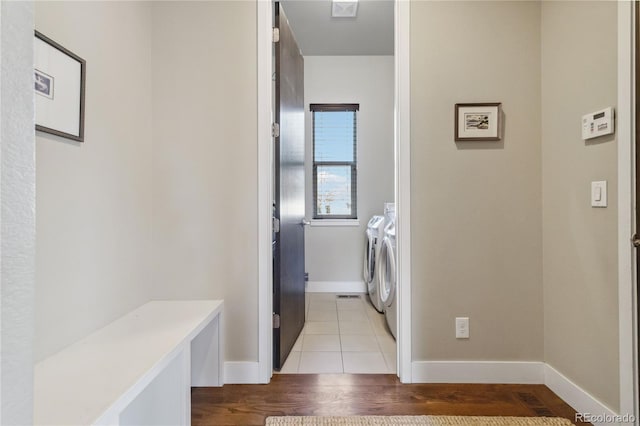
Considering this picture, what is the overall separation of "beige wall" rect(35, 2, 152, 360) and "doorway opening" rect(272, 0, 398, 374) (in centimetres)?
76

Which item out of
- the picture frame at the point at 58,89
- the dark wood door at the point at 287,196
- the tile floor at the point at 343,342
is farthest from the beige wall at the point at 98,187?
the tile floor at the point at 343,342

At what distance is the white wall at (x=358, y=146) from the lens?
13.3 ft

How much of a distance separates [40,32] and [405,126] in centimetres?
168

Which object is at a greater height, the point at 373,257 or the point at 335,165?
the point at 335,165

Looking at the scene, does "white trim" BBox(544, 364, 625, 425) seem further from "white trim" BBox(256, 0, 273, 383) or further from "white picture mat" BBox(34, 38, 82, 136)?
"white picture mat" BBox(34, 38, 82, 136)

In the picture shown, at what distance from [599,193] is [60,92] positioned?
2.31 metres

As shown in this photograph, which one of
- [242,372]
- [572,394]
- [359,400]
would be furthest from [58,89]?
[572,394]

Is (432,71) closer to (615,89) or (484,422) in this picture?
(615,89)

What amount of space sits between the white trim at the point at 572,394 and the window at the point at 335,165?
8.47 ft

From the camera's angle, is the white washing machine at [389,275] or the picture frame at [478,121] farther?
the white washing machine at [389,275]

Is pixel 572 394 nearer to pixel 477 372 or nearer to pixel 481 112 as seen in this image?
pixel 477 372

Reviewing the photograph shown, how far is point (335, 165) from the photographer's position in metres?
4.20

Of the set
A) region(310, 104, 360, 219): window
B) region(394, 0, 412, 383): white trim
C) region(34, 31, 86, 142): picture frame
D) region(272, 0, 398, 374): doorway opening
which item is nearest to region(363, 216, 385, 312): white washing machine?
region(272, 0, 398, 374): doorway opening

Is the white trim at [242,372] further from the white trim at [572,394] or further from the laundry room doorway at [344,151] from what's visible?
the white trim at [572,394]
